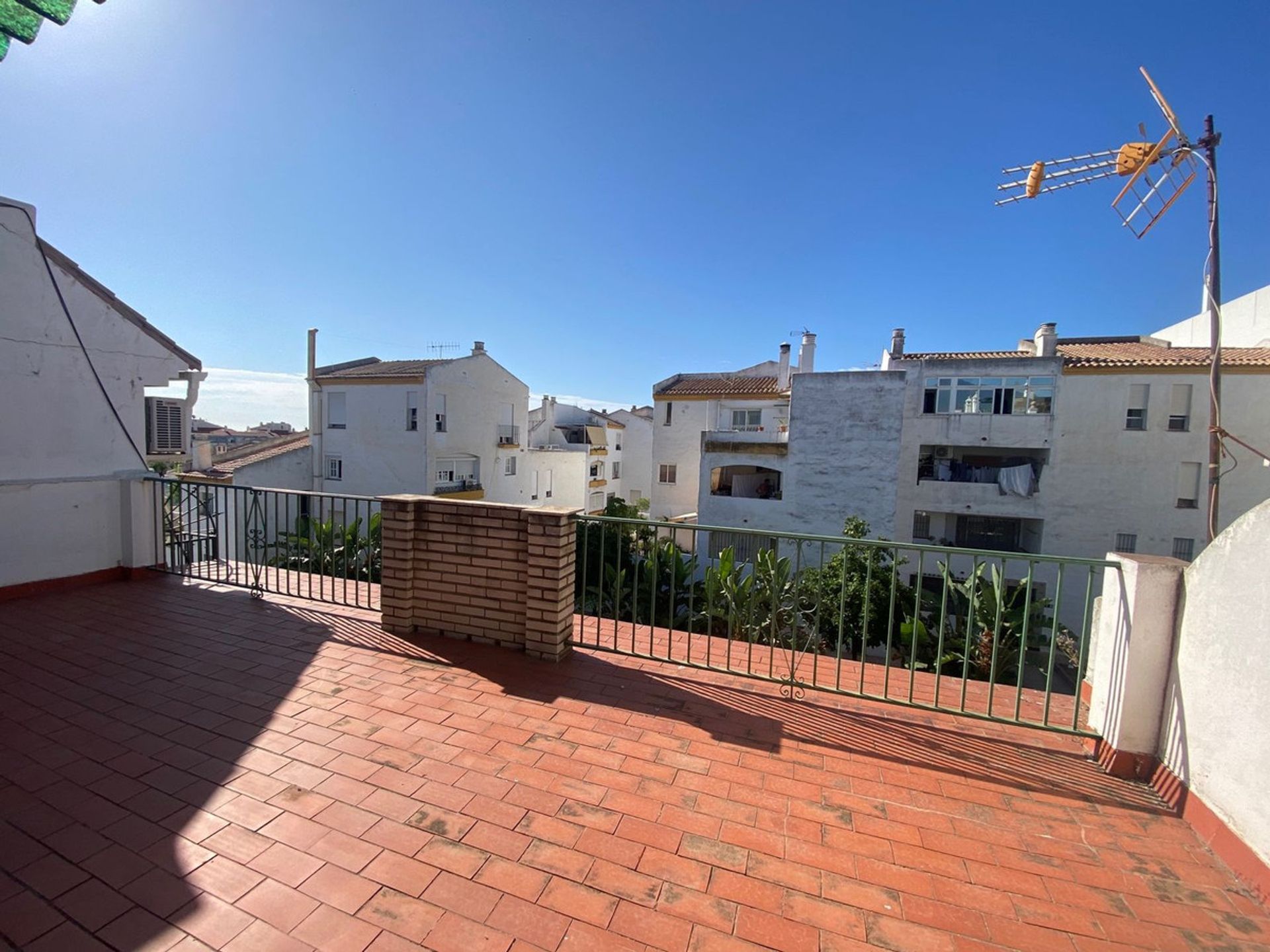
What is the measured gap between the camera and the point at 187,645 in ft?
13.9

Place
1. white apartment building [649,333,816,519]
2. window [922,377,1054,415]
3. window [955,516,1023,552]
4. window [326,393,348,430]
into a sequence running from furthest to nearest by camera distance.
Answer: white apartment building [649,333,816,519], window [326,393,348,430], window [955,516,1023,552], window [922,377,1054,415]

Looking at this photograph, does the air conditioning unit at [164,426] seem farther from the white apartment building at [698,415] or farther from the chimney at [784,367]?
the chimney at [784,367]

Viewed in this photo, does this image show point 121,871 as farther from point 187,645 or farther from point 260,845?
point 187,645

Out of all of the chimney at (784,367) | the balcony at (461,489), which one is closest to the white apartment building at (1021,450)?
the chimney at (784,367)

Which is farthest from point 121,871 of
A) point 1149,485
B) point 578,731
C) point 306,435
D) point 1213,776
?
point 306,435

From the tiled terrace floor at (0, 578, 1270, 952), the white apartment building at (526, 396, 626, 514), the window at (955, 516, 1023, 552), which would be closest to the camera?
the tiled terrace floor at (0, 578, 1270, 952)

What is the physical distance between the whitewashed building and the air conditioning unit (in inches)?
0.7

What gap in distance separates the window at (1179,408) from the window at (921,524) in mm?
8867

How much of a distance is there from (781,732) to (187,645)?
456 centimetres

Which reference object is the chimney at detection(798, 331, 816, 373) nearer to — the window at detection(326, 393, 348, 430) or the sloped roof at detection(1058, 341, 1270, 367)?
the sloped roof at detection(1058, 341, 1270, 367)

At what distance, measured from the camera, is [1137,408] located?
2027cm

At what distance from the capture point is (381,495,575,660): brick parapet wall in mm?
4055

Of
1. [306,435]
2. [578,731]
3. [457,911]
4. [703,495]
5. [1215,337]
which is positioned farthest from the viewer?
[306,435]

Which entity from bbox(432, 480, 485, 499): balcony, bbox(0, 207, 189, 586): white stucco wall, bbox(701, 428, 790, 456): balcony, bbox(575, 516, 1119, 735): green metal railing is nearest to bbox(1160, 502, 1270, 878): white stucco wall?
bbox(575, 516, 1119, 735): green metal railing
